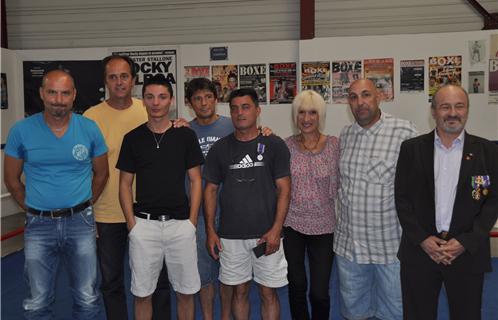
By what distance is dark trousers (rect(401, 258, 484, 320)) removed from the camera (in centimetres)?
253

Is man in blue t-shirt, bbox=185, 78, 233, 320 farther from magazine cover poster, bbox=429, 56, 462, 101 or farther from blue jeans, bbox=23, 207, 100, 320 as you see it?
magazine cover poster, bbox=429, 56, 462, 101

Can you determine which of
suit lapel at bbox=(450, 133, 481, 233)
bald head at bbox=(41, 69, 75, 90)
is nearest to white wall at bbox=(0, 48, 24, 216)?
bald head at bbox=(41, 69, 75, 90)

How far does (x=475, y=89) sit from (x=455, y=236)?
393 cm

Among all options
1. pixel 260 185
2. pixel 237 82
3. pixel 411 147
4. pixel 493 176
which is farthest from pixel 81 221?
pixel 237 82

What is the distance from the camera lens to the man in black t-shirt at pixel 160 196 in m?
2.90

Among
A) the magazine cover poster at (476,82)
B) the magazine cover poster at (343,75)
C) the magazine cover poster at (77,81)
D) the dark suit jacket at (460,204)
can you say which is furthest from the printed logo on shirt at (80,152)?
the magazine cover poster at (476,82)

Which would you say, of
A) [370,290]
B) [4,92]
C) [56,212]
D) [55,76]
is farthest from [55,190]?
[4,92]

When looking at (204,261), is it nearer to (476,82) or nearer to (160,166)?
(160,166)

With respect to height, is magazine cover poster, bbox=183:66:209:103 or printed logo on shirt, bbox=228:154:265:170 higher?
magazine cover poster, bbox=183:66:209:103

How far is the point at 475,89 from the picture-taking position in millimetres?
5789

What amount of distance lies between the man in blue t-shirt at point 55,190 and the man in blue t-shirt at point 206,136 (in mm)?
695

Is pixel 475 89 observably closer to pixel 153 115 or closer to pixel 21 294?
pixel 153 115

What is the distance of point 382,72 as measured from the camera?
233 inches

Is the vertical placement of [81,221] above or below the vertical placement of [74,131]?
below
